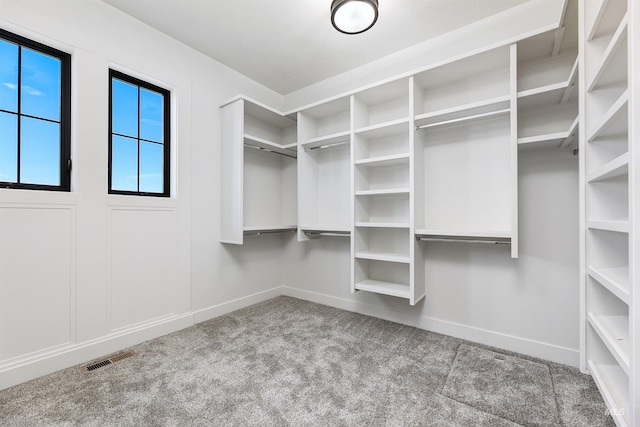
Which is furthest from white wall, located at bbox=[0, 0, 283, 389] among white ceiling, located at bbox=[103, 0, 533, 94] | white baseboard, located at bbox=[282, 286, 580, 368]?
white baseboard, located at bbox=[282, 286, 580, 368]

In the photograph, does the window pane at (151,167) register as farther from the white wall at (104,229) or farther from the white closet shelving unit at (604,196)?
the white closet shelving unit at (604,196)

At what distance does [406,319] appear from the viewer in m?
2.82

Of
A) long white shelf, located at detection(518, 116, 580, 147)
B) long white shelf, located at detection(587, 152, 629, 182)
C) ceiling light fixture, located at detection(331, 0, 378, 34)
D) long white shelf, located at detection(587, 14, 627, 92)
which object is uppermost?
ceiling light fixture, located at detection(331, 0, 378, 34)

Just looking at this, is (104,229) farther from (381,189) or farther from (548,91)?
(548,91)

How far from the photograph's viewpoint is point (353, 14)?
1.99 metres

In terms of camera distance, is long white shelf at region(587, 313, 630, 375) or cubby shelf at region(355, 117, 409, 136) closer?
long white shelf at region(587, 313, 630, 375)

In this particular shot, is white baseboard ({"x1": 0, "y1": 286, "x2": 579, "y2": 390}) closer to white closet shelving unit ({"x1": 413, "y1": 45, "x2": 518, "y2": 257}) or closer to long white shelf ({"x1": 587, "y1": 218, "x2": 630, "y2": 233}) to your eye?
white closet shelving unit ({"x1": 413, "y1": 45, "x2": 518, "y2": 257})

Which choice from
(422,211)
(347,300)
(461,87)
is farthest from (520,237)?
(347,300)

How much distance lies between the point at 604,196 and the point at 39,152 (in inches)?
139

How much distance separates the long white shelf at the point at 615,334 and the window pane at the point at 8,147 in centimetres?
344

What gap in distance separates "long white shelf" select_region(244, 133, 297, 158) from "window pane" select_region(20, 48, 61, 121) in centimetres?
150

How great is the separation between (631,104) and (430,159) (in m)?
1.76

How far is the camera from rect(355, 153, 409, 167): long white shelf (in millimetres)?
2493

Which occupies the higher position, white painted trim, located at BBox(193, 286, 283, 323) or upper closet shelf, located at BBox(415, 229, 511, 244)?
upper closet shelf, located at BBox(415, 229, 511, 244)
